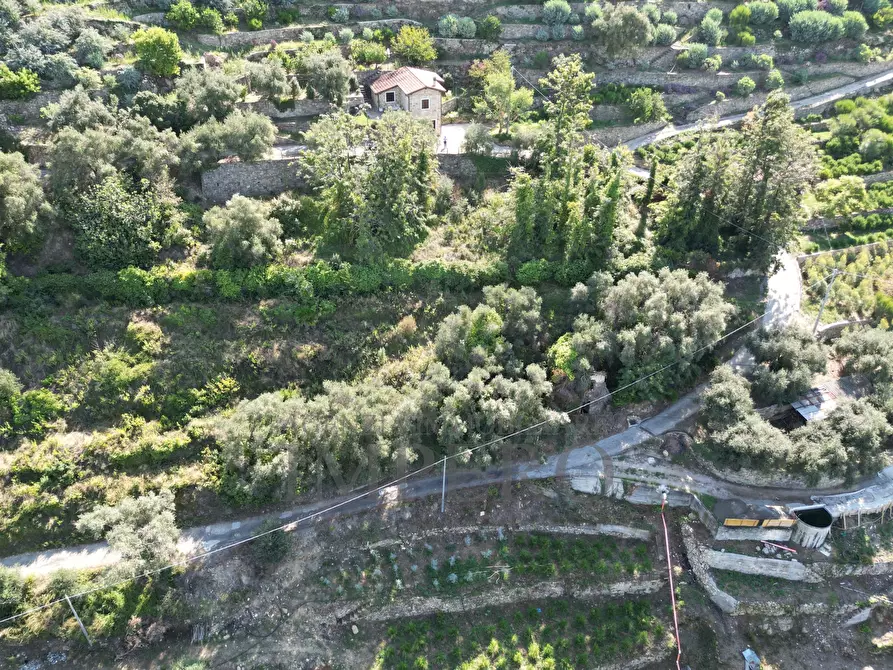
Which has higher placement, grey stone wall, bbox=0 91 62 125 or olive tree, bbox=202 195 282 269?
grey stone wall, bbox=0 91 62 125

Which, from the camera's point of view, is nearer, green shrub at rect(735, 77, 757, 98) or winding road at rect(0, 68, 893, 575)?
winding road at rect(0, 68, 893, 575)

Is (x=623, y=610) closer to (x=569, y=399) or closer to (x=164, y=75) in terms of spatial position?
(x=569, y=399)

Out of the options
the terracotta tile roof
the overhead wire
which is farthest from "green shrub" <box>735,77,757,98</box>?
the overhead wire

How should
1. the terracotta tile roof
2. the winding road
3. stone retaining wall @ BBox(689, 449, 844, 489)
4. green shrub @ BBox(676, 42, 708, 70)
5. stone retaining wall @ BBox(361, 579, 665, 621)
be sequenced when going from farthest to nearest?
green shrub @ BBox(676, 42, 708, 70) < the terracotta tile roof < stone retaining wall @ BBox(689, 449, 844, 489) < stone retaining wall @ BBox(361, 579, 665, 621) < the winding road

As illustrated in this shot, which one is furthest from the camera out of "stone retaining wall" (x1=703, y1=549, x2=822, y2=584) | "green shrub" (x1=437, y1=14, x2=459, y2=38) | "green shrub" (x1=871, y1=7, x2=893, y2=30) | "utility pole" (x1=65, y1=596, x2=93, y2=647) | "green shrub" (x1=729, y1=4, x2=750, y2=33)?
"green shrub" (x1=871, y1=7, x2=893, y2=30)

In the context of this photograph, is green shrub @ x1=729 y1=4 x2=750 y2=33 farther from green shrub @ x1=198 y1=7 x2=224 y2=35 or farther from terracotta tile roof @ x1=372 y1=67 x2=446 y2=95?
green shrub @ x1=198 y1=7 x2=224 y2=35

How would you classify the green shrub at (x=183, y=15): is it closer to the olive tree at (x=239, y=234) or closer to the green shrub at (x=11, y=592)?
the olive tree at (x=239, y=234)

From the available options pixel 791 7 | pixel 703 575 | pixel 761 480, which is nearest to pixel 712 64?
pixel 791 7

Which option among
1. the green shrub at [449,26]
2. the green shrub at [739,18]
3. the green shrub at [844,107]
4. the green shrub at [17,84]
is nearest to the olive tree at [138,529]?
the green shrub at [17,84]
